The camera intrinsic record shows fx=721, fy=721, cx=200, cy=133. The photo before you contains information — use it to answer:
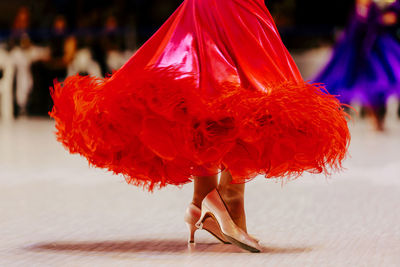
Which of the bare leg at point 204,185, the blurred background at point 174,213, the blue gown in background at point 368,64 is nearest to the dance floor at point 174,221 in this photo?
the blurred background at point 174,213

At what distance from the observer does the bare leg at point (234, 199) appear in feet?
4.79

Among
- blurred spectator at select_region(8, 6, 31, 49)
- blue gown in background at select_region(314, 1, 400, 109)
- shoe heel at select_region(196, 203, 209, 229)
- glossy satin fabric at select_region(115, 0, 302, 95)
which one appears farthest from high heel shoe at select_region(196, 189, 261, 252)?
blurred spectator at select_region(8, 6, 31, 49)

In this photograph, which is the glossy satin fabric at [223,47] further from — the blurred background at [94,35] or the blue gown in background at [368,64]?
the blurred background at [94,35]

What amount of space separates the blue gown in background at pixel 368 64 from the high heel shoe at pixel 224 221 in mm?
2944

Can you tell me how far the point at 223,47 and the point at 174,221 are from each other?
50 centimetres

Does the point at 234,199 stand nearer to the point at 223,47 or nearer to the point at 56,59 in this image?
the point at 223,47

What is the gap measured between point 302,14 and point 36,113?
2679 millimetres

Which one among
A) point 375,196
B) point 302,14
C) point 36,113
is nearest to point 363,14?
point 302,14

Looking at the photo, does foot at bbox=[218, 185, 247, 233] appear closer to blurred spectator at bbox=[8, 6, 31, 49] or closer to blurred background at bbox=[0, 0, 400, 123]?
blurred background at bbox=[0, 0, 400, 123]

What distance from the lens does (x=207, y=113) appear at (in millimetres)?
1333

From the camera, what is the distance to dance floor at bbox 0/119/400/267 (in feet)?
4.49

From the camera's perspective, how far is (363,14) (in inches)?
173

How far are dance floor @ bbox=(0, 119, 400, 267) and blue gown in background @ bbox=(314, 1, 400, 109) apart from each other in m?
1.41

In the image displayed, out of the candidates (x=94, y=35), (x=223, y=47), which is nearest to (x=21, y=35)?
(x=94, y=35)
